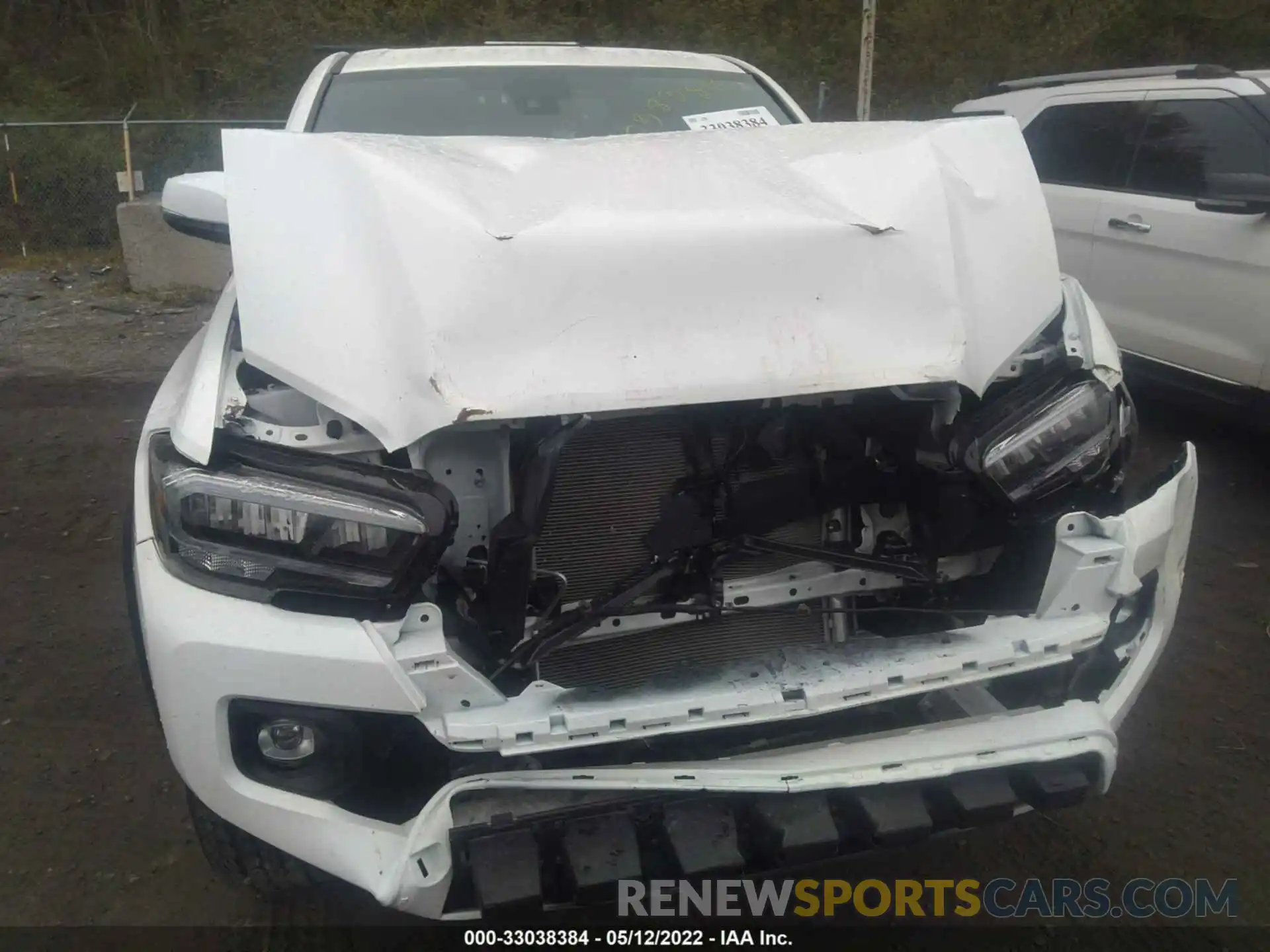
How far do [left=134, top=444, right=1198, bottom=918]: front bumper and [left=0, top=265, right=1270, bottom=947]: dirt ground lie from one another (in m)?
0.70

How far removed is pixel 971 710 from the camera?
225cm

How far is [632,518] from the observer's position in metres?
2.27

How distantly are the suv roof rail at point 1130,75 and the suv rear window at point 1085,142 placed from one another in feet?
0.74

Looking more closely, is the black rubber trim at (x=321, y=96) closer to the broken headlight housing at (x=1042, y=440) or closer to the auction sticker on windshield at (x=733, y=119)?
the auction sticker on windshield at (x=733, y=119)

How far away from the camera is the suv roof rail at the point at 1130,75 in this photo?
5.23 metres

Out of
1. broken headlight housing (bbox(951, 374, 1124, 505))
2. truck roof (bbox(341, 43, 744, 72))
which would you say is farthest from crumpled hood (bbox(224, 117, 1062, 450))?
truck roof (bbox(341, 43, 744, 72))

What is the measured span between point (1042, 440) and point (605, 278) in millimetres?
941

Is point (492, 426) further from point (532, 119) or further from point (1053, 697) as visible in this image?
point (532, 119)

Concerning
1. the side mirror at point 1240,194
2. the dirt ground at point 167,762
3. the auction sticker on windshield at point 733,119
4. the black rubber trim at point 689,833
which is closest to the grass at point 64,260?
the dirt ground at point 167,762

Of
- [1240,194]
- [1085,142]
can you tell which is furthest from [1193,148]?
[1085,142]

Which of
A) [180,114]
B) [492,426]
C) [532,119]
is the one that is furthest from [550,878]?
[180,114]

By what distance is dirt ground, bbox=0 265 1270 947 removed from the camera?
2.56m

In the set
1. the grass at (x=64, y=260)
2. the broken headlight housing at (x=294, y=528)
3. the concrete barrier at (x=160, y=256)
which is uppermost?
the broken headlight housing at (x=294, y=528)

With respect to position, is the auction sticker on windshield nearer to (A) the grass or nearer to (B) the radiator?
(B) the radiator
